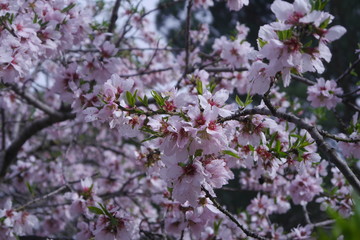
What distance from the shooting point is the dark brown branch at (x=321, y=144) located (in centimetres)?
120

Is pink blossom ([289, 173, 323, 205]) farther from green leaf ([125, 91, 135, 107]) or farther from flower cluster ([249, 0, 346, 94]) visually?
green leaf ([125, 91, 135, 107])

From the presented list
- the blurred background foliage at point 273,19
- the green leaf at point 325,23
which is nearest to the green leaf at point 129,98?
the green leaf at point 325,23

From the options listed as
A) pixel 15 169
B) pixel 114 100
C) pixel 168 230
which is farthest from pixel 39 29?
pixel 15 169

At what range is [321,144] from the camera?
1.29 m

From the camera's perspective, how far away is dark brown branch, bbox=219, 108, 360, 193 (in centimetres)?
120

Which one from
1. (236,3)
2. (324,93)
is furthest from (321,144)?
(324,93)

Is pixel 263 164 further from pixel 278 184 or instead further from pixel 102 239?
pixel 278 184

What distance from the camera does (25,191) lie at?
4223mm

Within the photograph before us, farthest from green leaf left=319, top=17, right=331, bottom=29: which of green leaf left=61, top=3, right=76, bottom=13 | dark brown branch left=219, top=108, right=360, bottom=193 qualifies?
green leaf left=61, top=3, right=76, bottom=13

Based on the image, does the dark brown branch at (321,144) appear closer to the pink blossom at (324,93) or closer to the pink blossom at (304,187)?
the pink blossom at (324,93)

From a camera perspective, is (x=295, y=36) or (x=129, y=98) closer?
(x=295, y=36)

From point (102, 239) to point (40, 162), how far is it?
287 cm

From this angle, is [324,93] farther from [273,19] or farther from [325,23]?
[273,19]

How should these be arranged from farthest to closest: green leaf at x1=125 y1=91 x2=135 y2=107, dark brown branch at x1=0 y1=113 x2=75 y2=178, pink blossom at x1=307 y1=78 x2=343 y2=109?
dark brown branch at x1=0 y1=113 x2=75 y2=178 → pink blossom at x1=307 y1=78 x2=343 y2=109 → green leaf at x1=125 y1=91 x2=135 y2=107
